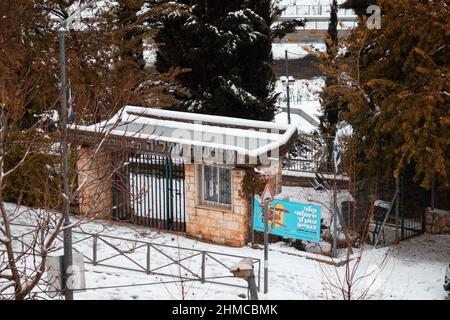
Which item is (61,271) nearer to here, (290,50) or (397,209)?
(397,209)

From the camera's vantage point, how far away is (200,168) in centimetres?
1831

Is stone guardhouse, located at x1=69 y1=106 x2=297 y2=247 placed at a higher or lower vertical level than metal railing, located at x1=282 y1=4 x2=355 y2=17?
lower

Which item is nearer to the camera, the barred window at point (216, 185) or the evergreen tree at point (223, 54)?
the barred window at point (216, 185)

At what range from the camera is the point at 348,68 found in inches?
811

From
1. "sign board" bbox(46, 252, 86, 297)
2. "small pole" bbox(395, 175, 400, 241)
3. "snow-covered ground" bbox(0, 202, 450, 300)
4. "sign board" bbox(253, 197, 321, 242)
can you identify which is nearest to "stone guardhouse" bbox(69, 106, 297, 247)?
"sign board" bbox(253, 197, 321, 242)

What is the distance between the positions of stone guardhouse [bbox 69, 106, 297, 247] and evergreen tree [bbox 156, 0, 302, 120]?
29.0 ft

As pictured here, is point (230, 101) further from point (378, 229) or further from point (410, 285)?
point (410, 285)

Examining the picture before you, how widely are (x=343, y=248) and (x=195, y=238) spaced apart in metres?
3.98

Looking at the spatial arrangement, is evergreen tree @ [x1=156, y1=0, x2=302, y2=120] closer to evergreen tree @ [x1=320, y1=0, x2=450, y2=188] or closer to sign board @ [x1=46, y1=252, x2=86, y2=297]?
evergreen tree @ [x1=320, y1=0, x2=450, y2=188]

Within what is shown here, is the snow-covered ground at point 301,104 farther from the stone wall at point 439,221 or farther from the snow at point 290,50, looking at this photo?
the stone wall at point 439,221

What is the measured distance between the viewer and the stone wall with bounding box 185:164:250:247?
17.6 meters

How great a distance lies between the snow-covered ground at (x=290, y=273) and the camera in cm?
1441

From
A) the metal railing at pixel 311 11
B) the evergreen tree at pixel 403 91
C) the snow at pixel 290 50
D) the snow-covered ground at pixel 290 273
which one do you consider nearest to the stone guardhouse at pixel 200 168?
the snow-covered ground at pixel 290 273

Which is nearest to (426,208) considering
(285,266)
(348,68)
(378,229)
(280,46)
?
(378,229)
